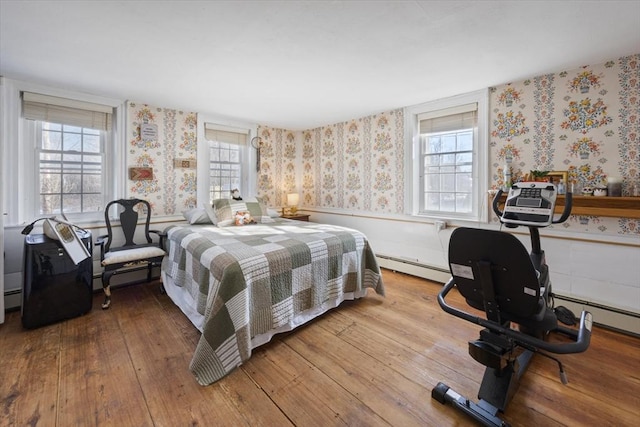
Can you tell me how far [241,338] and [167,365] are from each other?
0.54 m

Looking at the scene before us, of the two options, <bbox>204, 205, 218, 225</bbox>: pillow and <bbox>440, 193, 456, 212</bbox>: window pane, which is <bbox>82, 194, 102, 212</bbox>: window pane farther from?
<bbox>440, 193, 456, 212</bbox>: window pane

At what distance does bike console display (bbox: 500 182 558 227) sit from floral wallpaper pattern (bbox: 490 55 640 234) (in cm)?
125

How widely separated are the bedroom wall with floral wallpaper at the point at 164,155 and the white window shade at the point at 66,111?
10.0 inches

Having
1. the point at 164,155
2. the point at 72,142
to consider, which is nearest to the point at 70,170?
the point at 72,142

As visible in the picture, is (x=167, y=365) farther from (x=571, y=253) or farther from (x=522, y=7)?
(x=571, y=253)

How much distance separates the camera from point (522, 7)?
1.66m

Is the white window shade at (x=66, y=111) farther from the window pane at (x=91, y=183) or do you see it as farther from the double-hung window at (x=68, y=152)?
the window pane at (x=91, y=183)

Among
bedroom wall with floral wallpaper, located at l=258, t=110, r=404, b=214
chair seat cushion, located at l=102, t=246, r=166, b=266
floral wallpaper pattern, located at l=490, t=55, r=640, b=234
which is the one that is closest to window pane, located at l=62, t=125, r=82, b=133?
chair seat cushion, located at l=102, t=246, r=166, b=266

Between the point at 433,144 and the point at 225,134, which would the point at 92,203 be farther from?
the point at 433,144

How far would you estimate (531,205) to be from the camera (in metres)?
1.69

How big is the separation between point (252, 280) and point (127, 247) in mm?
1988

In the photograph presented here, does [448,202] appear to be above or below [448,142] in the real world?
below

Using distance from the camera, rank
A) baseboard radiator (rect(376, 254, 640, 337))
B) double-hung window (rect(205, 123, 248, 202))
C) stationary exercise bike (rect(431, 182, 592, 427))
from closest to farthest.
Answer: stationary exercise bike (rect(431, 182, 592, 427)) → baseboard radiator (rect(376, 254, 640, 337)) → double-hung window (rect(205, 123, 248, 202))

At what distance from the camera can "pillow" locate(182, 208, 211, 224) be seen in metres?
3.46
